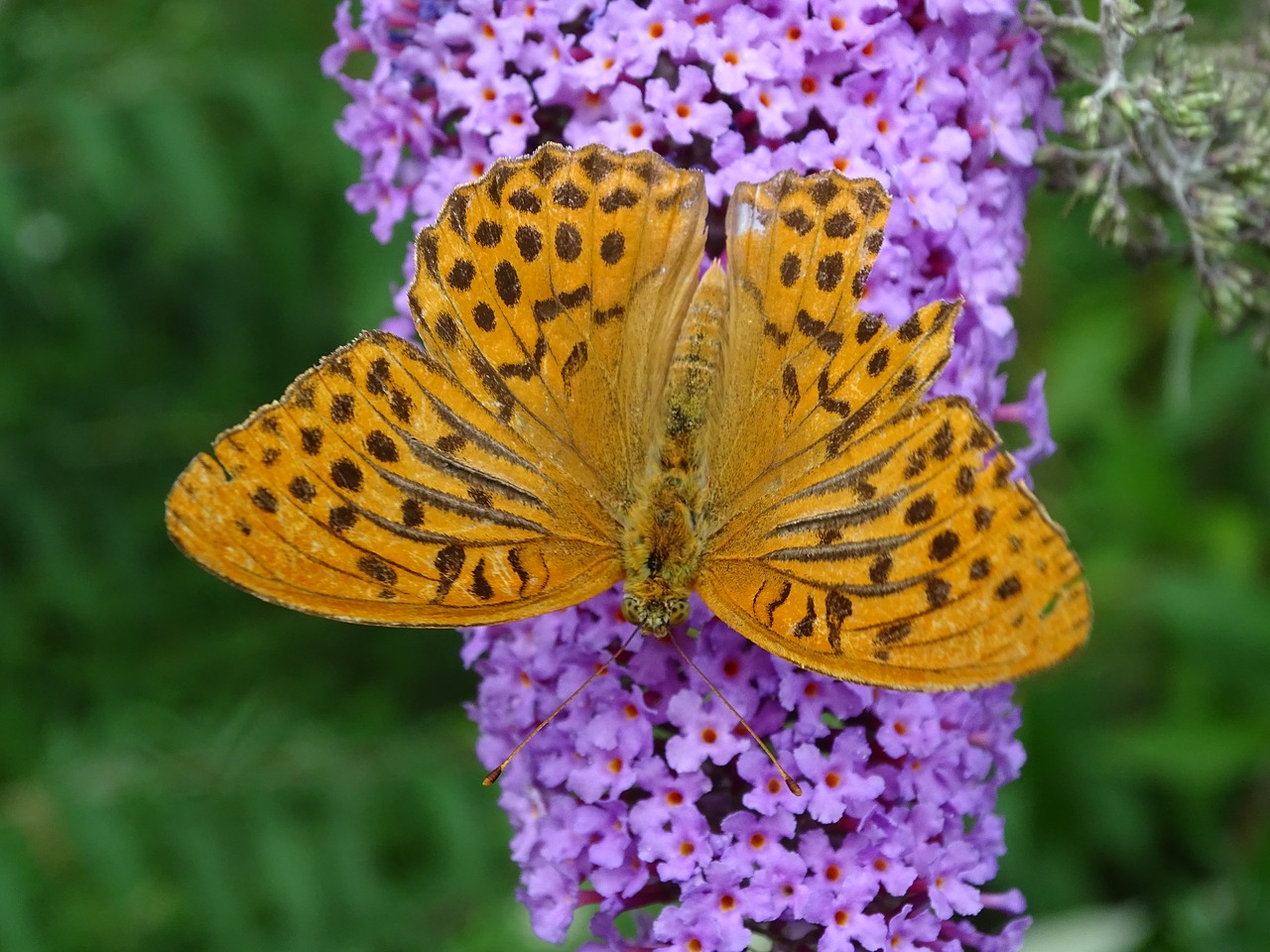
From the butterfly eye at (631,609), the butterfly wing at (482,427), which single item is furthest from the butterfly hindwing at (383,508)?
the butterfly eye at (631,609)

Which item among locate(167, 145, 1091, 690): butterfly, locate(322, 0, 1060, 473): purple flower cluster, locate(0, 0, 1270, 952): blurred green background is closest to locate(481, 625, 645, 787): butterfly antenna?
locate(167, 145, 1091, 690): butterfly

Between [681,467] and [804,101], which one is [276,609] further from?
[804,101]

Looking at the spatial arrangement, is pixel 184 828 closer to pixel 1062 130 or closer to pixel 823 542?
pixel 823 542

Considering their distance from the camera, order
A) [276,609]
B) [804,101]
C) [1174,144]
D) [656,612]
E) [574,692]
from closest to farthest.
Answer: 1. [656,612]
2. [574,692]
3. [804,101]
4. [1174,144]
5. [276,609]

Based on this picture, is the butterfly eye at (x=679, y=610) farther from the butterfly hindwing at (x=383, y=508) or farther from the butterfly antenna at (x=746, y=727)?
the butterfly hindwing at (x=383, y=508)

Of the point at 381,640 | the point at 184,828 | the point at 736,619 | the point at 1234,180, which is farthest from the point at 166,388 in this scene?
the point at 1234,180

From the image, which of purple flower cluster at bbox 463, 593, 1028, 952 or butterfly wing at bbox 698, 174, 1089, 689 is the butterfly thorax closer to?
butterfly wing at bbox 698, 174, 1089, 689

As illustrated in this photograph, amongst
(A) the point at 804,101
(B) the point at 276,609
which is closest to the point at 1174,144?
(A) the point at 804,101
